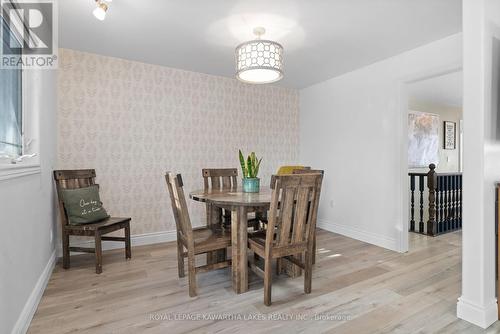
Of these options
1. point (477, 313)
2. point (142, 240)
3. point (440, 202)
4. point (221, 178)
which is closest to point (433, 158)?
point (440, 202)

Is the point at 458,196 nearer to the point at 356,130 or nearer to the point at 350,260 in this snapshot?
the point at 356,130

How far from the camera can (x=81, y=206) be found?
2.57m

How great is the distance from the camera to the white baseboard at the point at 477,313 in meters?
1.68

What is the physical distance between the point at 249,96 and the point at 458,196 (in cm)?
376

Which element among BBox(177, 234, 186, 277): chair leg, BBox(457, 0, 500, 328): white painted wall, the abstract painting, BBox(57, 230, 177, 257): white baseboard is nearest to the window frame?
BBox(177, 234, 186, 277): chair leg

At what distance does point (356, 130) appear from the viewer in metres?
3.64

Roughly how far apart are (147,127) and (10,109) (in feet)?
5.34

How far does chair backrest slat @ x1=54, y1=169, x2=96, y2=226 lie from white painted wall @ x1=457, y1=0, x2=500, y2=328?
334 cm

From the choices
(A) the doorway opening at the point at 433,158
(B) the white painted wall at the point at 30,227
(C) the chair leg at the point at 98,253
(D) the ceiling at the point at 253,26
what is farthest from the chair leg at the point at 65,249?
(A) the doorway opening at the point at 433,158

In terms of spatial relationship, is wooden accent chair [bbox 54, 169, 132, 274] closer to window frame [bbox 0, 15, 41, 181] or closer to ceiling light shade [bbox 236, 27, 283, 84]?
window frame [bbox 0, 15, 41, 181]

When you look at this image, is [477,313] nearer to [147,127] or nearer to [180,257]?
[180,257]

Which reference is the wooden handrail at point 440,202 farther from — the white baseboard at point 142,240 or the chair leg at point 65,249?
the chair leg at point 65,249

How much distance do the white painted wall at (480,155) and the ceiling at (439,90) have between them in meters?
2.19

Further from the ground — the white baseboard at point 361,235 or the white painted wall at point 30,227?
the white painted wall at point 30,227
